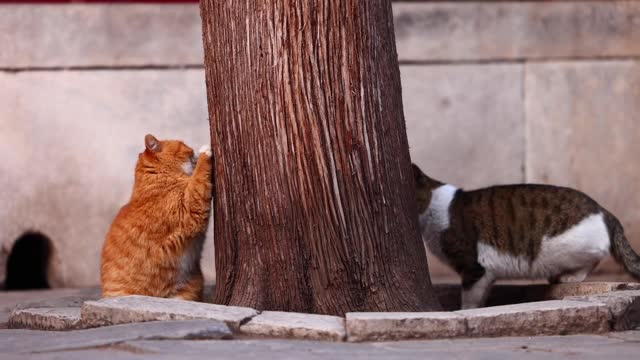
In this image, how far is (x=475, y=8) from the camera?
7.60m

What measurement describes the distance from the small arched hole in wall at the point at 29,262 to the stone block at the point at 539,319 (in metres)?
4.14

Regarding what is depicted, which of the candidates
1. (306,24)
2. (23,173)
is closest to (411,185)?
(306,24)

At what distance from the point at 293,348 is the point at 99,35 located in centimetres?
419

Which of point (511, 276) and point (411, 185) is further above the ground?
point (411, 185)

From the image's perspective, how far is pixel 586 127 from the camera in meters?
7.76

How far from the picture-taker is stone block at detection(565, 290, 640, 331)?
4473 millimetres

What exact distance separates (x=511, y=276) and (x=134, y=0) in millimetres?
3832

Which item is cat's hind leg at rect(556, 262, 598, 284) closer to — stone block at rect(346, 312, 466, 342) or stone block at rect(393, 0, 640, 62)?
stone block at rect(346, 312, 466, 342)

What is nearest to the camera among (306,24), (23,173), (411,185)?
(306,24)

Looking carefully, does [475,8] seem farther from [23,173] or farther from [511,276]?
[23,173]

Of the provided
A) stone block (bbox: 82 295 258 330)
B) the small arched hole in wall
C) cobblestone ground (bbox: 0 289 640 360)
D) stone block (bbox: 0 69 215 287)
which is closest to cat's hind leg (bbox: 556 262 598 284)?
cobblestone ground (bbox: 0 289 640 360)

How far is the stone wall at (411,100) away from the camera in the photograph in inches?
295

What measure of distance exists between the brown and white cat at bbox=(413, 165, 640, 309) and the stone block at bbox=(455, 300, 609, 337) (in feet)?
3.93

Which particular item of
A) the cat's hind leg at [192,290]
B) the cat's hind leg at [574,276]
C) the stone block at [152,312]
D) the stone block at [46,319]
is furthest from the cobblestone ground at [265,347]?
the cat's hind leg at [574,276]
